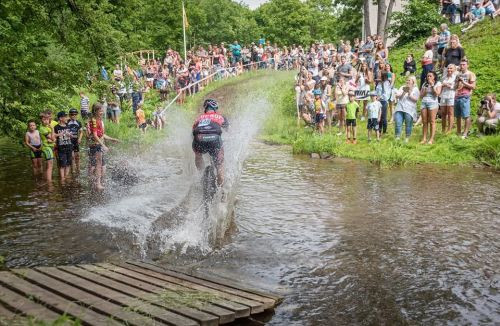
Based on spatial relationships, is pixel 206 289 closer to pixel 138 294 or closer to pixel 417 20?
pixel 138 294

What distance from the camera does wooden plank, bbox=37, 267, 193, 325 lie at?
19.1 feet

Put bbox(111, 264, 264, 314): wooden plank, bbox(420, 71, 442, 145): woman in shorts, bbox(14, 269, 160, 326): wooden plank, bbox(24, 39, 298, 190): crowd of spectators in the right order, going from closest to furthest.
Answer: bbox(14, 269, 160, 326): wooden plank, bbox(111, 264, 264, 314): wooden plank, bbox(24, 39, 298, 190): crowd of spectators, bbox(420, 71, 442, 145): woman in shorts

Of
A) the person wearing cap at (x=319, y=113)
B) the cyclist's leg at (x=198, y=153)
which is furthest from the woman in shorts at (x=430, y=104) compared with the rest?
the cyclist's leg at (x=198, y=153)

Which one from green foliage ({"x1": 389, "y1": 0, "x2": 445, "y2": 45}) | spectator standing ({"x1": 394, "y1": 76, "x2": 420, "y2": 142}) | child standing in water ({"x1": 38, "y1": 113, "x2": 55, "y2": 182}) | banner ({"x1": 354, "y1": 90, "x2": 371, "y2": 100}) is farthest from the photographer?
green foliage ({"x1": 389, "y1": 0, "x2": 445, "y2": 45})

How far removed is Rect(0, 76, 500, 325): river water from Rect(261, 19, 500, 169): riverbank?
0.79 metres

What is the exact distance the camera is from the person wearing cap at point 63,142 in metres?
14.3

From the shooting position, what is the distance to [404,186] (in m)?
13.6

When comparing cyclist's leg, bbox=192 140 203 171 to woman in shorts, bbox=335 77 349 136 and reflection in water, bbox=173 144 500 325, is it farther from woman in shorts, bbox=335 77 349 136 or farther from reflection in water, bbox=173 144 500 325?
woman in shorts, bbox=335 77 349 136

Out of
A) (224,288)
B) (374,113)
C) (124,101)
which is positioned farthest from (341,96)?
(224,288)

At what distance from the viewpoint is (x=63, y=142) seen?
14.3 m

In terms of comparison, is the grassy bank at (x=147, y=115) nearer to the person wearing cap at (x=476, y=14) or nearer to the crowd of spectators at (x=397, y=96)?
the crowd of spectators at (x=397, y=96)

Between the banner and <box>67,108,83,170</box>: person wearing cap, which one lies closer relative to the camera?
<box>67,108,83,170</box>: person wearing cap

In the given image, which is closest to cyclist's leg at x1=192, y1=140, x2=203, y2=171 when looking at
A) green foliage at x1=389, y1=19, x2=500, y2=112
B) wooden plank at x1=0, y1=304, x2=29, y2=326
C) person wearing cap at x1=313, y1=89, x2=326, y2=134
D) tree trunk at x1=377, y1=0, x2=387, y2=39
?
wooden plank at x1=0, y1=304, x2=29, y2=326

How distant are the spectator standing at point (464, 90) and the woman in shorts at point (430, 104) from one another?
60 centimetres
